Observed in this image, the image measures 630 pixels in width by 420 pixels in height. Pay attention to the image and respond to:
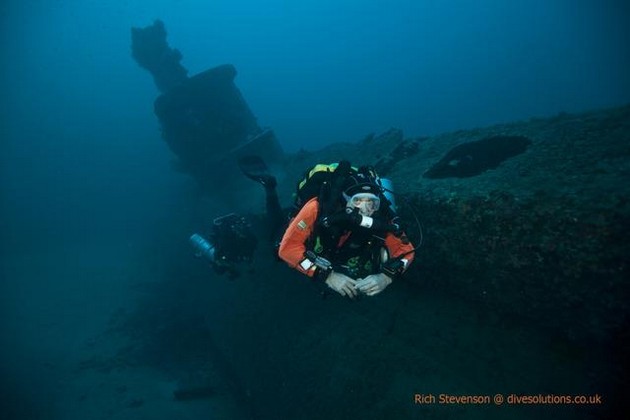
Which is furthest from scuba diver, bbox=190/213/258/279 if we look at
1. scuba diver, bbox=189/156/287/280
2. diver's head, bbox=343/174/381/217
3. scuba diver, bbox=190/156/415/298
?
diver's head, bbox=343/174/381/217

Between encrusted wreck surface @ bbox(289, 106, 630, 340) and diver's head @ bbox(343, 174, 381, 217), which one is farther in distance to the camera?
diver's head @ bbox(343, 174, 381, 217)

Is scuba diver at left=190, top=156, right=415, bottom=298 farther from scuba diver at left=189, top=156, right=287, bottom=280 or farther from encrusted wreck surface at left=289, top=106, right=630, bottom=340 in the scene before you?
scuba diver at left=189, top=156, right=287, bottom=280

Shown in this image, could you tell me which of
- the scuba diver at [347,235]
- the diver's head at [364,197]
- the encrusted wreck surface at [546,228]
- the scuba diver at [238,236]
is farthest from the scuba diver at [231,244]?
the diver's head at [364,197]

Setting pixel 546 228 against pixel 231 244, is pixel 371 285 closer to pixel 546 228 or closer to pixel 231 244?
pixel 546 228

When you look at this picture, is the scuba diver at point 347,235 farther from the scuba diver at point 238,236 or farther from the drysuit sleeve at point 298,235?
the scuba diver at point 238,236

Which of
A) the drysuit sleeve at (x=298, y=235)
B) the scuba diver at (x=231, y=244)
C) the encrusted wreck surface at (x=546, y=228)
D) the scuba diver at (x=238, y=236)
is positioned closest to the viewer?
the encrusted wreck surface at (x=546, y=228)

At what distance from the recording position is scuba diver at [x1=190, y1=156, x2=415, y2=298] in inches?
132

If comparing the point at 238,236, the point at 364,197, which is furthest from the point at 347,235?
the point at 238,236

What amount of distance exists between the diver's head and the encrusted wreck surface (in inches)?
35.4

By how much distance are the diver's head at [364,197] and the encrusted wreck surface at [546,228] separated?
898 mm

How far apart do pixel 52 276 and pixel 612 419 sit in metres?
22.2

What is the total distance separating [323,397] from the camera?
3.97m

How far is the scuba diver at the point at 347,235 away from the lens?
3.35 meters

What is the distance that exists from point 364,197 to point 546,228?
5.19 ft
